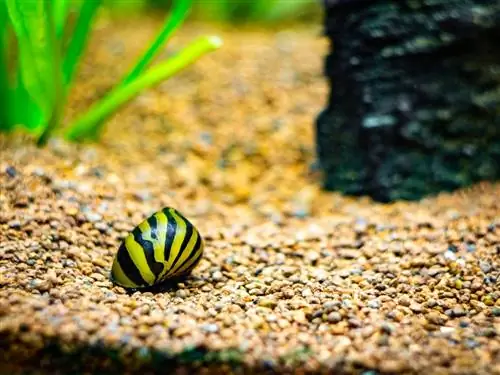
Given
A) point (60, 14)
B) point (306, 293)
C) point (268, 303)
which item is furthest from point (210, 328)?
point (60, 14)

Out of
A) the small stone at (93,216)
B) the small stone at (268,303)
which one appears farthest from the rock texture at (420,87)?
the small stone at (93,216)

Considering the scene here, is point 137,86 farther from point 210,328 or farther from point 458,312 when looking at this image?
point 458,312

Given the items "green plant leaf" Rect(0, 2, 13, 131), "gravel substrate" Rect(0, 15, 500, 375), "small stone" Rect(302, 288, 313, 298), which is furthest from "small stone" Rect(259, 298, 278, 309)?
"green plant leaf" Rect(0, 2, 13, 131)

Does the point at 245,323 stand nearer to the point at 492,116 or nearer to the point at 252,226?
the point at 252,226

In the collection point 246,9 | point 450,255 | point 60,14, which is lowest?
point 450,255

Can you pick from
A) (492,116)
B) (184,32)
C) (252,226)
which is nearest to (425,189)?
(492,116)
